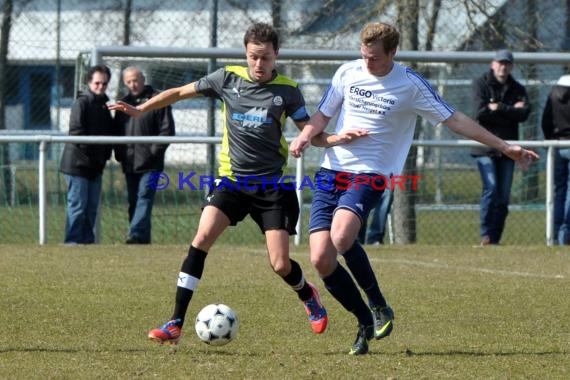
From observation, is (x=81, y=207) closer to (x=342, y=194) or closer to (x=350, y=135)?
(x=342, y=194)

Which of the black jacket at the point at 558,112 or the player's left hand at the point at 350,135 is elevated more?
the black jacket at the point at 558,112

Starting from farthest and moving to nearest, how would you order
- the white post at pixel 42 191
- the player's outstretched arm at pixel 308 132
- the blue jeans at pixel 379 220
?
the blue jeans at pixel 379 220 < the white post at pixel 42 191 < the player's outstretched arm at pixel 308 132

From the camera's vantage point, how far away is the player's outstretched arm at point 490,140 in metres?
6.62

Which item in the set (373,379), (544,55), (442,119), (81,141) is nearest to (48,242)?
(81,141)

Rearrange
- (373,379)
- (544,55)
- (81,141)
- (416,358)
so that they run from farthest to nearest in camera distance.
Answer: (544,55) < (81,141) < (416,358) < (373,379)

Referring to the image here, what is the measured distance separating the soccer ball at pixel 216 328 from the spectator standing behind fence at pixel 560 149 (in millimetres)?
6852

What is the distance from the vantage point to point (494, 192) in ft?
41.4

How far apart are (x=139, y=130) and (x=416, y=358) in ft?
22.6

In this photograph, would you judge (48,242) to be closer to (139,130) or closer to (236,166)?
(139,130)

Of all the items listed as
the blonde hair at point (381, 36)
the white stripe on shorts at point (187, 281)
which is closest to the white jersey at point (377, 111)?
the blonde hair at point (381, 36)

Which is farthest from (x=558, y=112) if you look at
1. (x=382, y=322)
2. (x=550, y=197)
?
(x=382, y=322)

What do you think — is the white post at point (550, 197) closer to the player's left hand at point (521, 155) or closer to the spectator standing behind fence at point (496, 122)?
the spectator standing behind fence at point (496, 122)

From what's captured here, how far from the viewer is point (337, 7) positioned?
50.8 ft

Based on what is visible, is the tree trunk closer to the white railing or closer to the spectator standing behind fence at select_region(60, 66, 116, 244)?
the white railing
